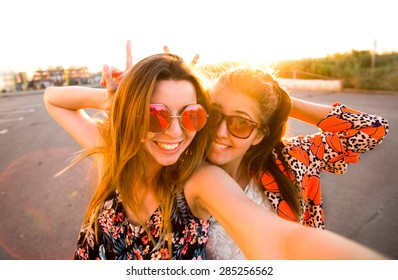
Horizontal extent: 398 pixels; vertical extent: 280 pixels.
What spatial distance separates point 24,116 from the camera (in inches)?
342

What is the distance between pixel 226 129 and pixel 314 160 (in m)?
0.64

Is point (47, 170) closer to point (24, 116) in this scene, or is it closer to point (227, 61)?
point (227, 61)

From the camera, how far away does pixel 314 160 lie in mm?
1674

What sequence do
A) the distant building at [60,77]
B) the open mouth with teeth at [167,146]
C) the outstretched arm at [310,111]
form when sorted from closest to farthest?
the open mouth with teeth at [167,146], the outstretched arm at [310,111], the distant building at [60,77]

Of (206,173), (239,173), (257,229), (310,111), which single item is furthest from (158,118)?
(310,111)

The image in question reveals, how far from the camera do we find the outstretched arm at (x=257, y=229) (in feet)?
2.45

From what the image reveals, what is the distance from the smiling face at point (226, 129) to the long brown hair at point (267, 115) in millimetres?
A: 33

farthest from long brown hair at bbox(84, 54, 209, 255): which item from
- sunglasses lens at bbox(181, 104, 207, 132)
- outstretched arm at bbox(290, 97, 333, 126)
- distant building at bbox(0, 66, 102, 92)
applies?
distant building at bbox(0, 66, 102, 92)

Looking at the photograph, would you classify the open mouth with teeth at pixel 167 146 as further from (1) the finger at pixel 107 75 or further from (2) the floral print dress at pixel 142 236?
(1) the finger at pixel 107 75

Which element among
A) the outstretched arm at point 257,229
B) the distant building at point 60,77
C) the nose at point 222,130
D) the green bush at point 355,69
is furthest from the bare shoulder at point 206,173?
the distant building at point 60,77

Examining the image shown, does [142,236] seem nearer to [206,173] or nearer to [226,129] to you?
[206,173]
